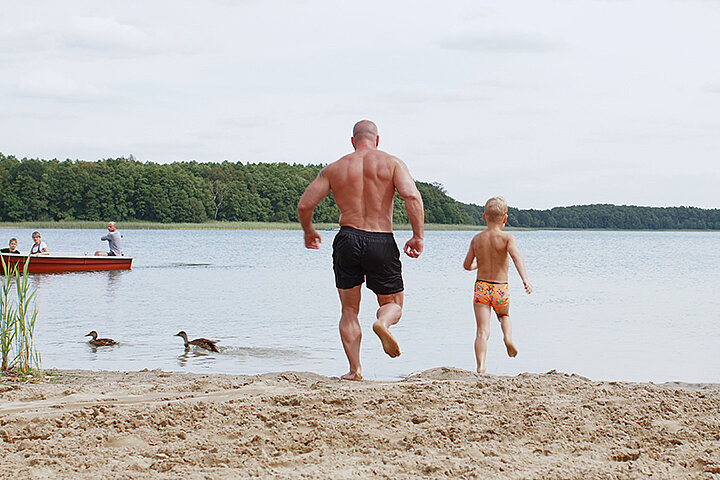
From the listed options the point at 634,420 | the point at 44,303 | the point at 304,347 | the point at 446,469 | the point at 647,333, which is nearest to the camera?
the point at 446,469

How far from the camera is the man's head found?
20.7 feet

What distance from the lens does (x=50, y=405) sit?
5031mm

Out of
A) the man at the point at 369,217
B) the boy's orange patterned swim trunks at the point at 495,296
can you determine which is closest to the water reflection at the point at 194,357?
the man at the point at 369,217

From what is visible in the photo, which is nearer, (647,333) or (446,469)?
(446,469)

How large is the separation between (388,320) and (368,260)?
486mm

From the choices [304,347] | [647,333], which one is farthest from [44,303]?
[647,333]

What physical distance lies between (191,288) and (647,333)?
1179 centimetres

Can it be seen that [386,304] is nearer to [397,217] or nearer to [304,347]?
[304,347]

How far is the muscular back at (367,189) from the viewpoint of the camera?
6062mm

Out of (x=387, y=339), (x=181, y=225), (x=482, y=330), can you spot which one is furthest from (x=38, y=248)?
(x=181, y=225)

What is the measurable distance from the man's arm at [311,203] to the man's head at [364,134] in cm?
41

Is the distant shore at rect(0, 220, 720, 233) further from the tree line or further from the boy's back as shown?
→ the boy's back

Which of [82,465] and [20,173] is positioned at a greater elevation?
[20,173]

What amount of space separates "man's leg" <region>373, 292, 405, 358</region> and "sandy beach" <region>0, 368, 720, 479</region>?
0.90 ft
